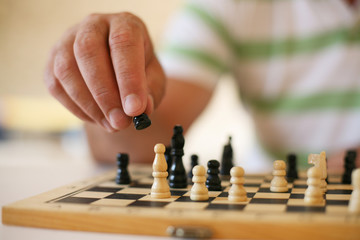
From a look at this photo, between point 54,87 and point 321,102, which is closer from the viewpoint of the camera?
point 54,87

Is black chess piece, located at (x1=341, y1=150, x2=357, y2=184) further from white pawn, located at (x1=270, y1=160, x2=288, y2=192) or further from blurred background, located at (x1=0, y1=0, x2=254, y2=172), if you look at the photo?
blurred background, located at (x1=0, y1=0, x2=254, y2=172)

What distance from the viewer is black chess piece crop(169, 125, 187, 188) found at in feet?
4.23

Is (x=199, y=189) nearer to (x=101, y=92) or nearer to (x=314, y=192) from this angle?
(x=314, y=192)

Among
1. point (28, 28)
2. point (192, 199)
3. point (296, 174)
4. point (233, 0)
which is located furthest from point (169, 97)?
point (28, 28)

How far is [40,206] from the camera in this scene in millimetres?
990

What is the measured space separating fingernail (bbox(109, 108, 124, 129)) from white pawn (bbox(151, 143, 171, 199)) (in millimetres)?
135

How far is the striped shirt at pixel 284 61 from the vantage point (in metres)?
2.33

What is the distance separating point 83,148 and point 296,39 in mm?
3568

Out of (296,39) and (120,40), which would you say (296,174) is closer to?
(120,40)

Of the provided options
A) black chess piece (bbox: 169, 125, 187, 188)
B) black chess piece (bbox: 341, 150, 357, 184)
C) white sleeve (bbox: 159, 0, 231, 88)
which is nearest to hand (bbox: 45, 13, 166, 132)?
black chess piece (bbox: 169, 125, 187, 188)

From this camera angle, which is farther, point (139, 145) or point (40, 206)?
point (139, 145)

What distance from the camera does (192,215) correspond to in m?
0.89

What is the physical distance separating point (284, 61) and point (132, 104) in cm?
154

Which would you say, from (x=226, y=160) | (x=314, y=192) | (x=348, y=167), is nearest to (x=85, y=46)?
(x=226, y=160)
